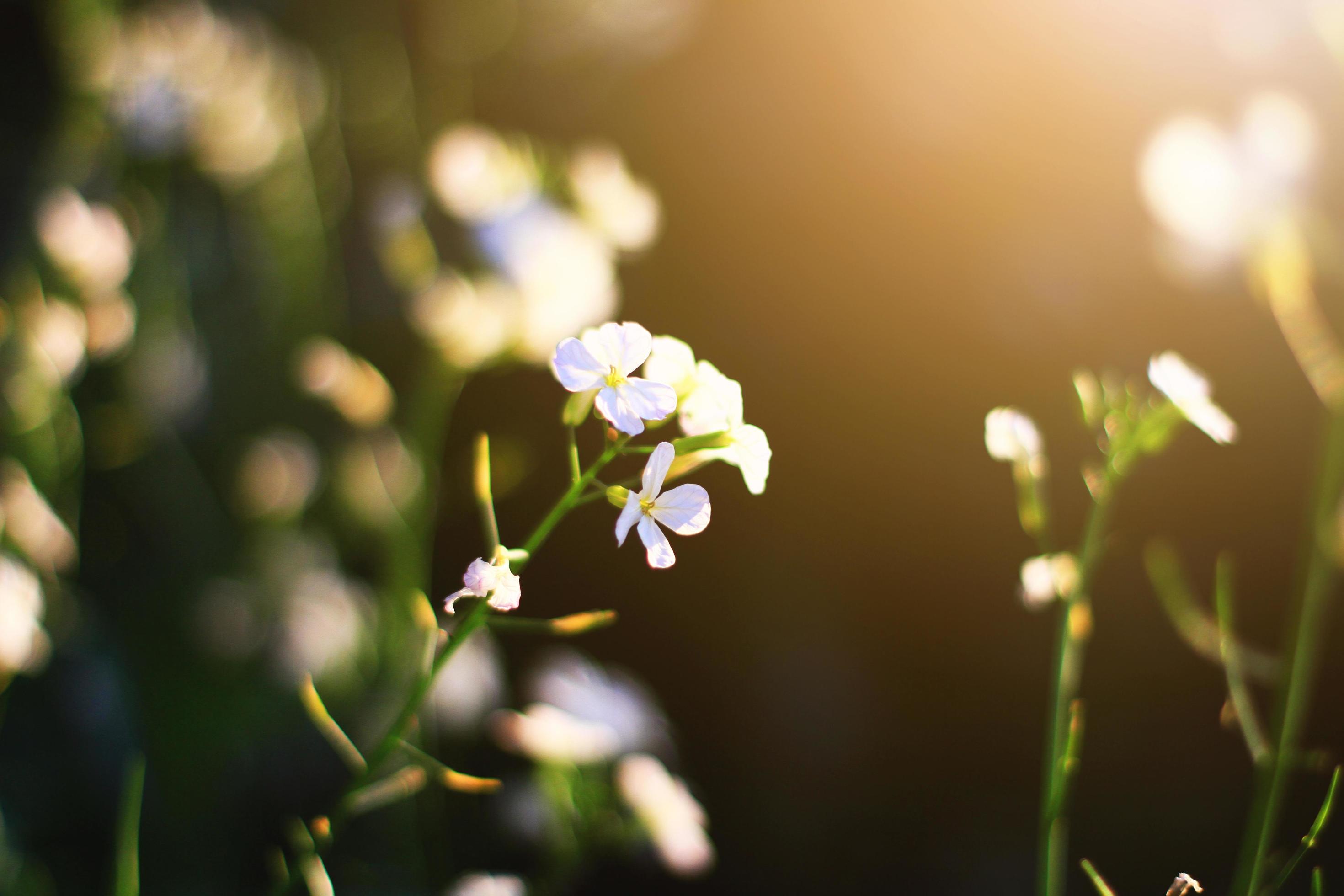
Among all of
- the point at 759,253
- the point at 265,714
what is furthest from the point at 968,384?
the point at 265,714

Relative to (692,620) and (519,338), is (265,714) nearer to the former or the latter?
(692,620)

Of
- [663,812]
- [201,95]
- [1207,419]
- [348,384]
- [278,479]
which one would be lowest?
[278,479]

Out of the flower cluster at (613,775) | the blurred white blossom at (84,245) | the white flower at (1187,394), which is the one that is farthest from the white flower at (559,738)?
the blurred white blossom at (84,245)

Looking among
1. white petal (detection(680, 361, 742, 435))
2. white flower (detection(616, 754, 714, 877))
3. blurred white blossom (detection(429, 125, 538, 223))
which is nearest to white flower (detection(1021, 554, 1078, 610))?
white petal (detection(680, 361, 742, 435))

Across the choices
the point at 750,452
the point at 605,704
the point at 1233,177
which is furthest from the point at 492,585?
the point at 1233,177

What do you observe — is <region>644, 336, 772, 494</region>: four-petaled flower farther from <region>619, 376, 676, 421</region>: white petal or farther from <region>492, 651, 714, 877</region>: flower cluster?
<region>492, 651, 714, 877</region>: flower cluster

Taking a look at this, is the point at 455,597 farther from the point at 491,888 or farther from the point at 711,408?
the point at 491,888

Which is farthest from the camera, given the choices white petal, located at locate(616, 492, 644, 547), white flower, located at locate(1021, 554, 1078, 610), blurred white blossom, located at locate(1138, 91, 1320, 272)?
blurred white blossom, located at locate(1138, 91, 1320, 272)
